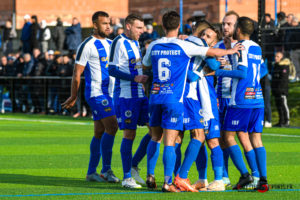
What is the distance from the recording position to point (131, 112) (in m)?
9.49

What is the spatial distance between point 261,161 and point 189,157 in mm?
875

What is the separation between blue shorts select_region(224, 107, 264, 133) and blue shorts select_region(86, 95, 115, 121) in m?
1.72

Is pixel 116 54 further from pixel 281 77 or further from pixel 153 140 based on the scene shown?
pixel 281 77

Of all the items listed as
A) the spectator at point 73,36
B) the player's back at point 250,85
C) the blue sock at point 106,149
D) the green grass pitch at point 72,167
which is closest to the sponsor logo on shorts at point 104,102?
the blue sock at point 106,149

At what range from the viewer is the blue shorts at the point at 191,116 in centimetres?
859

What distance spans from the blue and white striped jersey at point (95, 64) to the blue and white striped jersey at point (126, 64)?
558 mm

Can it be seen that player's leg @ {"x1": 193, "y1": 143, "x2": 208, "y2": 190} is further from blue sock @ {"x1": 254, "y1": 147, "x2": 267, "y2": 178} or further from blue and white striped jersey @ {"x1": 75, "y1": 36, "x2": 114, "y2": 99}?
blue and white striped jersey @ {"x1": 75, "y1": 36, "x2": 114, "y2": 99}

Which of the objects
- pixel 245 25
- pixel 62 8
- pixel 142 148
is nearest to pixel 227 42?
pixel 245 25

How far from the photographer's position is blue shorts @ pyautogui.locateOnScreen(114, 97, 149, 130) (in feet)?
31.1

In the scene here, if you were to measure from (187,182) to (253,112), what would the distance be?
123 centimetres

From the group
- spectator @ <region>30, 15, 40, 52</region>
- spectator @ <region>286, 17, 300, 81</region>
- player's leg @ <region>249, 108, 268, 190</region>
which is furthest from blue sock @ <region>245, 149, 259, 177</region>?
spectator @ <region>30, 15, 40, 52</region>

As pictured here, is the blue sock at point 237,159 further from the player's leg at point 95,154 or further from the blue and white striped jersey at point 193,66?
the player's leg at point 95,154

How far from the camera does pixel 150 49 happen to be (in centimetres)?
860

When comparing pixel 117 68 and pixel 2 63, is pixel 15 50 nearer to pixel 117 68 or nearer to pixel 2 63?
pixel 2 63
